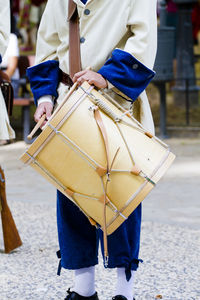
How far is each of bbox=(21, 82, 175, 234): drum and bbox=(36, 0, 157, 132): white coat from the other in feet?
0.79

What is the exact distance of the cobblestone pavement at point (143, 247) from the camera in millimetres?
4039

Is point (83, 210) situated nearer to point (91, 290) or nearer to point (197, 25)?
point (91, 290)

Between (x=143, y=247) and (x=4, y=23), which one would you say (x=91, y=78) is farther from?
(x=143, y=247)

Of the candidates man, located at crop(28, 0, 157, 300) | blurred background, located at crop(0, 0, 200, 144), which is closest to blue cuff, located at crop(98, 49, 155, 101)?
man, located at crop(28, 0, 157, 300)

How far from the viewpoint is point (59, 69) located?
3404 mm

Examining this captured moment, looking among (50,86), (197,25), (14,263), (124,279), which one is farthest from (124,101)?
(197,25)

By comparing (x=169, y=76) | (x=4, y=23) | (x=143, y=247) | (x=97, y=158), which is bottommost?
(x=169, y=76)

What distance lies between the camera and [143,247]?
4.96 meters

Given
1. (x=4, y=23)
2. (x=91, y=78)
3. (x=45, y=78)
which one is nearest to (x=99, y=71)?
(x=91, y=78)

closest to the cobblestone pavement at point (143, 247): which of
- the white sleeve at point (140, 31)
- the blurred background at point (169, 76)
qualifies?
the white sleeve at point (140, 31)

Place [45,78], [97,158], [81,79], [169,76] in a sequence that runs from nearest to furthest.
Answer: [97,158] → [81,79] → [45,78] → [169,76]

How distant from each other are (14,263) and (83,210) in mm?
1687

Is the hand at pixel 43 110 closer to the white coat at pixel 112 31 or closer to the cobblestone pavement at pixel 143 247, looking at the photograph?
the white coat at pixel 112 31

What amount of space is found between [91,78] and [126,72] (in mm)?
157
